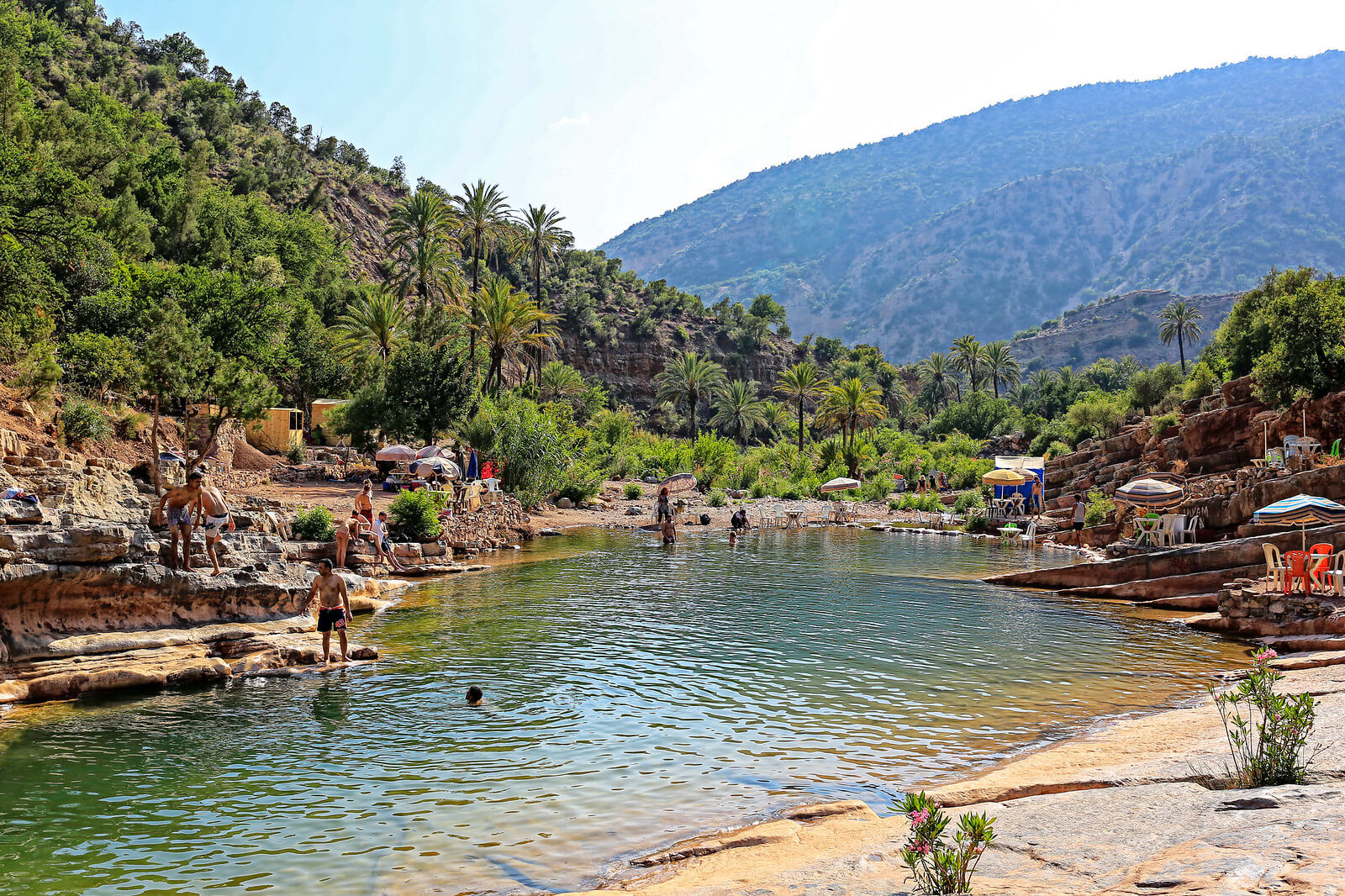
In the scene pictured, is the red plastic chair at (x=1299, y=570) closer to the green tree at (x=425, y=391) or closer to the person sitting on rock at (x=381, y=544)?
the person sitting on rock at (x=381, y=544)

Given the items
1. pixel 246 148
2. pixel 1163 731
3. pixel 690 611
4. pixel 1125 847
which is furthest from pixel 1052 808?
pixel 246 148

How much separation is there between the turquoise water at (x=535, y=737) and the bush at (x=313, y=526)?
18.1 ft

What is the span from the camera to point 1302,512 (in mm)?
17172

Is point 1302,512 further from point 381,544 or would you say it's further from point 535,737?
point 381,544

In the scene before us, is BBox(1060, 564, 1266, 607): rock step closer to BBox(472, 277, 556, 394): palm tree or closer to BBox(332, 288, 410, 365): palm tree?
BBox(472, 277, 556, 394): palm tree

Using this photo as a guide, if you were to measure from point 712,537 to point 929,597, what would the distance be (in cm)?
1634

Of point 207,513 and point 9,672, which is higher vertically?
point 207,513

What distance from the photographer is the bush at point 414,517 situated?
85.6ft

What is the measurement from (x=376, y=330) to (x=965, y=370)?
81534mm

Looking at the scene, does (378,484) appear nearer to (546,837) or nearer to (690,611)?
(690,611)

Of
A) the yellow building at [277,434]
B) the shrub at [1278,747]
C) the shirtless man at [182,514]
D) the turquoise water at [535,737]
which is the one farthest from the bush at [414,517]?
the shrub at [1278,747]

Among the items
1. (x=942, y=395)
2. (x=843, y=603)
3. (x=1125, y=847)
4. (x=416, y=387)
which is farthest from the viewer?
(x=942, y=395)

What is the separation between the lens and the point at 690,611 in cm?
1903

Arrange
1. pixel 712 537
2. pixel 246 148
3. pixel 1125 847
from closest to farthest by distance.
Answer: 1. pixel 1125 847
2. pixel 712 537
3. pixel 246 148
